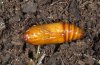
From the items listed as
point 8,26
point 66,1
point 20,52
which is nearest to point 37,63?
point 20,52

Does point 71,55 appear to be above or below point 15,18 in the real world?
below

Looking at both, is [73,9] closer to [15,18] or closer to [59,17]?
[59,17]

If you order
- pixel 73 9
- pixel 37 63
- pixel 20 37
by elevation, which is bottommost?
pixel 37 63
